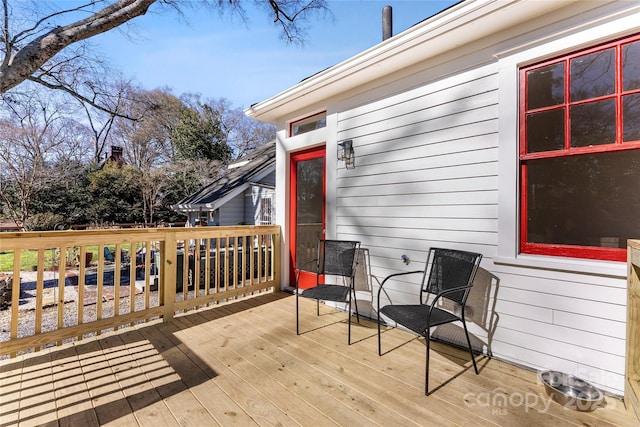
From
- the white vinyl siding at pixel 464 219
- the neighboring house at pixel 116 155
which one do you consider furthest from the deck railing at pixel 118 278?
the neighboring house at pixel 116 155

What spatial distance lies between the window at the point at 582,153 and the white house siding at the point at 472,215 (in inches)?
4.7

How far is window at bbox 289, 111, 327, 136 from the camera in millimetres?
3994

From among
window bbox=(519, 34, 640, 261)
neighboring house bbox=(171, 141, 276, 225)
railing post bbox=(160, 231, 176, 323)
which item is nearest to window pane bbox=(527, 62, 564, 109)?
window bbox=(519, 34, 640, 261)

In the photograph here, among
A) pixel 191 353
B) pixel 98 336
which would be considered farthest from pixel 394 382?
pixel 98 336

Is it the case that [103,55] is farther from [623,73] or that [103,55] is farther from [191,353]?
[623,73]

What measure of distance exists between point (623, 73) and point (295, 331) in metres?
3.29

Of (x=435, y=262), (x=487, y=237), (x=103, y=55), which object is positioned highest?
(x=103, y=55)

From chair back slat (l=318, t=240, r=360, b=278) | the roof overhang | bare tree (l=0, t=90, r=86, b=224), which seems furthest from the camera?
bare tree (l=0, t=90, r=86, b=224)

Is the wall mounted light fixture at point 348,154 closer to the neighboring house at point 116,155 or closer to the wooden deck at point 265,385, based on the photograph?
the wooden deck at point 265,385

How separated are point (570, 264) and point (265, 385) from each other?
7.58 ft

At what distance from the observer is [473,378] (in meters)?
2.12

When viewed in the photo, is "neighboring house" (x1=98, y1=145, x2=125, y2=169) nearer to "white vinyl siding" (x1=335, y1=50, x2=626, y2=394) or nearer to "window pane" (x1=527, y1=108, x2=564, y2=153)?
"white vinyl siding" (x1=335, y1=50, x2=626, y2=394)

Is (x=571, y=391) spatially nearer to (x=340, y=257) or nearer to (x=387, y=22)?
(x=340, y=257)

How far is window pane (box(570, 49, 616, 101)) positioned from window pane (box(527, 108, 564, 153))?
161mm
